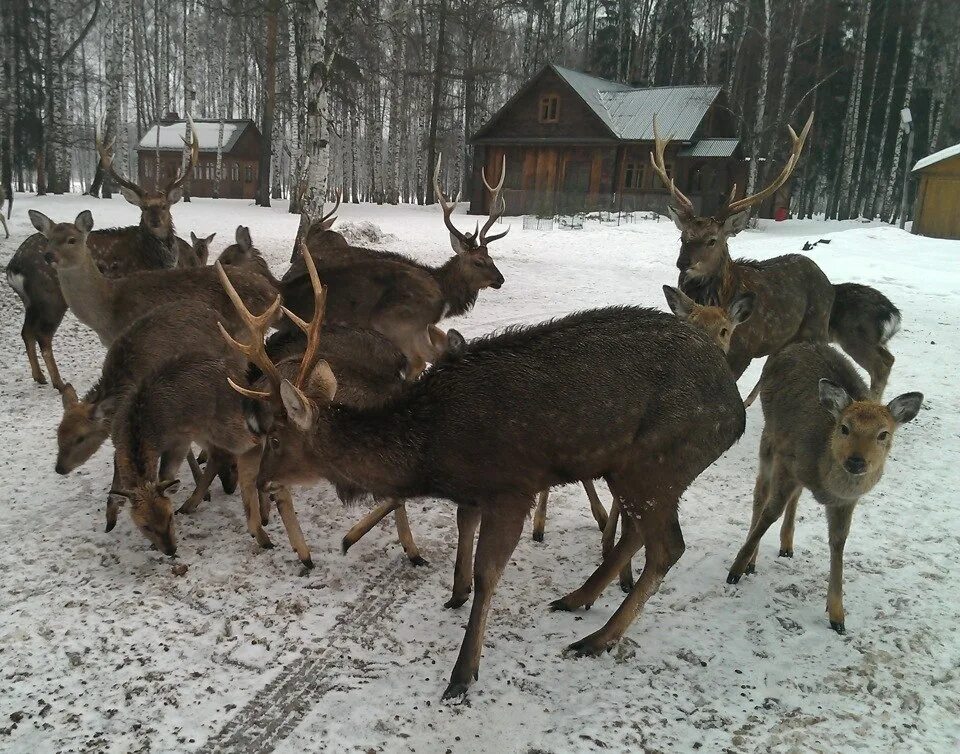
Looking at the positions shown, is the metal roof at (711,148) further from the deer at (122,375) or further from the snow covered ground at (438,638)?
the deer at (122,375)

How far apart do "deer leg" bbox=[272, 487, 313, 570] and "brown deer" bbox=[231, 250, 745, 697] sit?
2.01ft

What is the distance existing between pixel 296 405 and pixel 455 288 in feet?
16.2

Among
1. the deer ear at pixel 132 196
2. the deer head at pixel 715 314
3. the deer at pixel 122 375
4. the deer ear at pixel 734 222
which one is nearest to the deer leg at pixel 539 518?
the deer head at pixel 715 314

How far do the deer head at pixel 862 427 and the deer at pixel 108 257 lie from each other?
7.08 meters

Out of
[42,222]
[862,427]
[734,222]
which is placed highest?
[734,222]

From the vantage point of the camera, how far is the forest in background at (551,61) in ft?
91.4

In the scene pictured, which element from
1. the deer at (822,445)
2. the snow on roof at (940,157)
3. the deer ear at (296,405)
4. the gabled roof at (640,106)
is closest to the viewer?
the deer ear at (296,405)

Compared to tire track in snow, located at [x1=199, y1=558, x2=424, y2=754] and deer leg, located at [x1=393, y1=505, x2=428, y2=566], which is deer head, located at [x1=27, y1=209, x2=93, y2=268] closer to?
deer leg, located at [x1=393, y1=505, x2=428, y2=566]

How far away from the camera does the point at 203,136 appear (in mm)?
40156

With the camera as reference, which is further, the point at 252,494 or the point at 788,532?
the point at 788,532

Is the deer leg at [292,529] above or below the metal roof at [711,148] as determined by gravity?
below

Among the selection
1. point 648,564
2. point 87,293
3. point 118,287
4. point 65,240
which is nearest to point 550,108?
point 65,240

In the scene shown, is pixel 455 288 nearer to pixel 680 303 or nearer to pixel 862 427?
pixel 680 303

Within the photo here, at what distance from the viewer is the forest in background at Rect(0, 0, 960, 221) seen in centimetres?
2786
